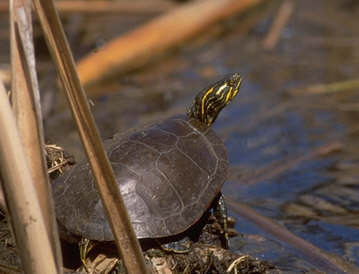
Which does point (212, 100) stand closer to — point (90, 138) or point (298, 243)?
point (298, 243)

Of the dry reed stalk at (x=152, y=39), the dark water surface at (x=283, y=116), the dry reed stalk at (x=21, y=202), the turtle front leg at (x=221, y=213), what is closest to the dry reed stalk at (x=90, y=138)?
the dry reed stalk at (x=21, y=202)

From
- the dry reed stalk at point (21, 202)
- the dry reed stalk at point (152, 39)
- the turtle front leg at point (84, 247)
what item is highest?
the dry reed stalk at point (21, 202)

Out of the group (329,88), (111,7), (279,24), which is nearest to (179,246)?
(329,88)

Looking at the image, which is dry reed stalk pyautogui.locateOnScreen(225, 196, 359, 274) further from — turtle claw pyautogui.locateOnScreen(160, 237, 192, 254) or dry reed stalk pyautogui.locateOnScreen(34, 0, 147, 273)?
dry reed stalk pyautogui.locateOnScreen(34, 0, 147, 273)

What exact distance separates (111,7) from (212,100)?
14.7 feet

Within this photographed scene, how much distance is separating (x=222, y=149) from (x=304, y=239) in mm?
737

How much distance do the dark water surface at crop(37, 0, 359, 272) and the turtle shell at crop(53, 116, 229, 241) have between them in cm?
49

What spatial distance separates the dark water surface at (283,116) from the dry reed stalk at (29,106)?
1.41 metres

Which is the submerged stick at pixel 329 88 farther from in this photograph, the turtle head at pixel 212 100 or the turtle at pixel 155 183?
the turtle at pixel 155 183

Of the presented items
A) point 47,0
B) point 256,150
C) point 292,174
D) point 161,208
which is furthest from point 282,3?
point 47,0

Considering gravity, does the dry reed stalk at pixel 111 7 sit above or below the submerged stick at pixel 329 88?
above

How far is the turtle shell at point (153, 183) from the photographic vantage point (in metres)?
2.77

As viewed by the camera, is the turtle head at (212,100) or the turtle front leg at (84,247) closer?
the turtle front leg at (84,247)

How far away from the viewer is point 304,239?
144 inches
